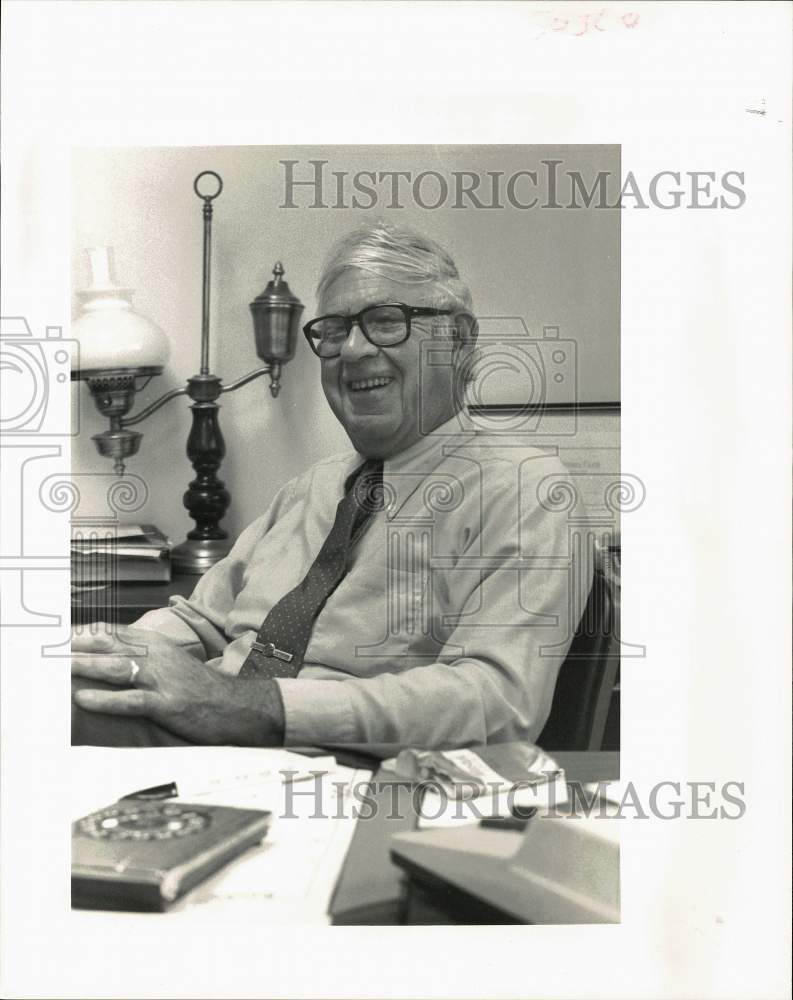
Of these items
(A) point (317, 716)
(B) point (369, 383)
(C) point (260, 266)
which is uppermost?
(C) point (260, 266)

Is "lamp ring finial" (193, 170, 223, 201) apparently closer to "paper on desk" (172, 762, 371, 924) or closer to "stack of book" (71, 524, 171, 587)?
"stack of book" (71, 524, 171, 587)

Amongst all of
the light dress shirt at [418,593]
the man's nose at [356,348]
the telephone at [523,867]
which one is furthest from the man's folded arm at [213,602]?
the telephone at [523,867]

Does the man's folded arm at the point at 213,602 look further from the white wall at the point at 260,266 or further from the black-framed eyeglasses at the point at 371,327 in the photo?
the black-framed eyeglasses at the point at 371,327

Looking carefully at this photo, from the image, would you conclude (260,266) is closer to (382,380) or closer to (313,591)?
(382,380)

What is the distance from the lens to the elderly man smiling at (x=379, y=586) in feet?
3.19

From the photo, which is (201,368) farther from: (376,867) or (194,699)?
(376,867)

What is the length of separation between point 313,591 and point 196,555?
110 millimetres

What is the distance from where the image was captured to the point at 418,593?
982mm

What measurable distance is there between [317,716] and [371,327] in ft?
1.15

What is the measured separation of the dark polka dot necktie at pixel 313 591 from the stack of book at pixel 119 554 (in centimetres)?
11

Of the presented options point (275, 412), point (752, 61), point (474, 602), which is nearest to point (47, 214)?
point (275, 412)

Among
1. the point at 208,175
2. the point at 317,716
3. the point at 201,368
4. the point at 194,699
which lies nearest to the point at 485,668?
the point at 317,716

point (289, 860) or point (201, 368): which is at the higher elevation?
point (201, 368)

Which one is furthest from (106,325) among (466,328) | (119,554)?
(466,328)
